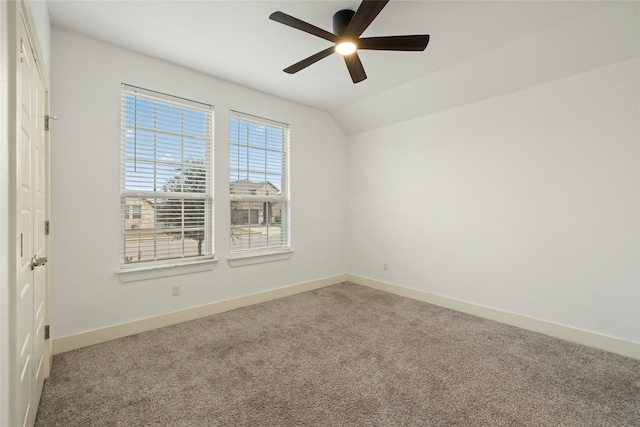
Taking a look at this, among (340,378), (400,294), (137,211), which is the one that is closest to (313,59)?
(137,211)

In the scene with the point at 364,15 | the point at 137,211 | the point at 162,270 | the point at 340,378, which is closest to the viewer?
the point at 364,15

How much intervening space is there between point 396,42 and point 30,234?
2591mm

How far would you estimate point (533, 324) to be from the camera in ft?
10.2

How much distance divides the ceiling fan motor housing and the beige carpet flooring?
261cm

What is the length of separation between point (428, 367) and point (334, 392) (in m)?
0.81

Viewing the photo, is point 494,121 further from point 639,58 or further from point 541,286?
point 541,286

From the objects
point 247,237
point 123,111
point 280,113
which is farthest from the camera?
point 280,113

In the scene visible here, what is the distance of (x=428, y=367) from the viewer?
7.72 ft

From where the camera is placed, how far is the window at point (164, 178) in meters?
2.97

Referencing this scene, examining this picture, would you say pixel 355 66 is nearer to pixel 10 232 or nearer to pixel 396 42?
pixel 396 42

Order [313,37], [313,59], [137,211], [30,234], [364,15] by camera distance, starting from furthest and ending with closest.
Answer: [137,211]
[313,37]
[313,59]
[364,15]
[30,234]

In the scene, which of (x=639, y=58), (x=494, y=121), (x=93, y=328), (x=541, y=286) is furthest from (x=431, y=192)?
(x=93, y=328)

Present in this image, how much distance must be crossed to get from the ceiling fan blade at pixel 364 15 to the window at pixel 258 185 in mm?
2016

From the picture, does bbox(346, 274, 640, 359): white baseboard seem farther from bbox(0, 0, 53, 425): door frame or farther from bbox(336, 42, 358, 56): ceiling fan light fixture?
bbox(0, 0, 53, 425): door frame
